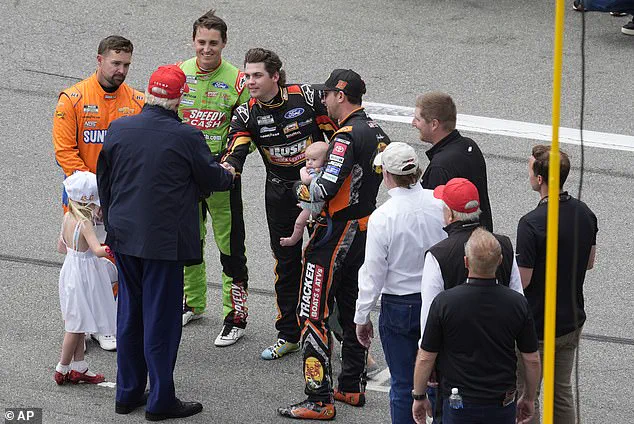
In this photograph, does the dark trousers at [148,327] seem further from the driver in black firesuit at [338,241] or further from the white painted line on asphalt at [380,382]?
the white painted line on asphalt at [380,382]

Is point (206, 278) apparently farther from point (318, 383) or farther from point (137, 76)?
point (137, 76)

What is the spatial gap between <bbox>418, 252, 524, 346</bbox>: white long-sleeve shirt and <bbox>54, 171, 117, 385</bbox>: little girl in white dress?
7.94 feet

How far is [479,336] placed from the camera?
599 cm

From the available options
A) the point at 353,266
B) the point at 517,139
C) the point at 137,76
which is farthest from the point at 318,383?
the point at 137,76

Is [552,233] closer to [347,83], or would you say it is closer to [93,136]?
[347,83]

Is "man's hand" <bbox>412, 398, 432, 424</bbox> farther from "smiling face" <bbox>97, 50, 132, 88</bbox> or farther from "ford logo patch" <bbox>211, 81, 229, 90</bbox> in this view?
"smiling face" <bbox>97, 50, 132, 88</bbox>

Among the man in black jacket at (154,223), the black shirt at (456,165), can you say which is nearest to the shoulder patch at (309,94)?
the man in black jacket at (154,223)

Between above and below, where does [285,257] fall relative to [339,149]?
below

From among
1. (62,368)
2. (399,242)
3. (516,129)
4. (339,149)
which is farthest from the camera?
(516,129)

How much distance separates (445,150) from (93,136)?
2.64 meters

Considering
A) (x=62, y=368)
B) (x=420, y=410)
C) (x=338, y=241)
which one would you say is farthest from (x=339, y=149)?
(x=62, y=368)

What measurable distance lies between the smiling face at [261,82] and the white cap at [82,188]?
49.2 inches

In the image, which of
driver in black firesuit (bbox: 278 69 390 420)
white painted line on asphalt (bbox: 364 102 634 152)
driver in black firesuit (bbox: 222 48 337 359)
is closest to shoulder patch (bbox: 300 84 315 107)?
driver in black firesuit (bbox: 222 48 337 359)

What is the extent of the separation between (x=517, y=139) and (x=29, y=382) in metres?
5.99
